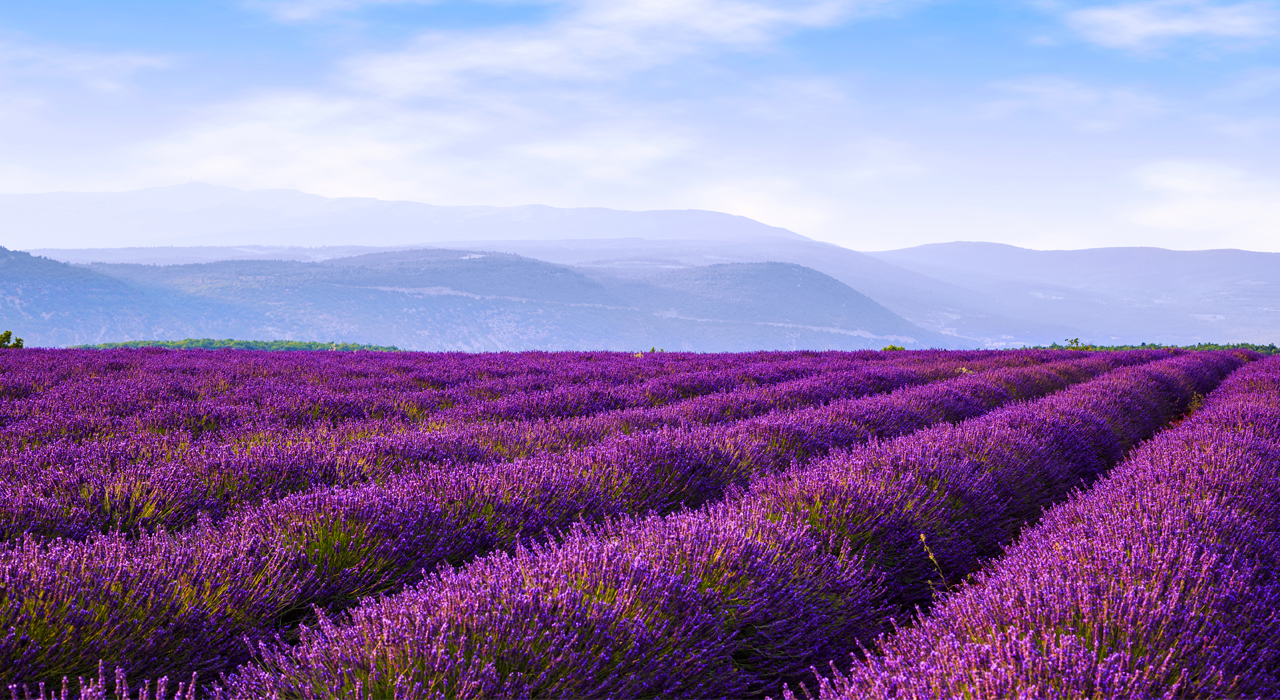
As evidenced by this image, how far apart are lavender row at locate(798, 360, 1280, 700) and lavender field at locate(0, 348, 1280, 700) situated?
0.04 feet

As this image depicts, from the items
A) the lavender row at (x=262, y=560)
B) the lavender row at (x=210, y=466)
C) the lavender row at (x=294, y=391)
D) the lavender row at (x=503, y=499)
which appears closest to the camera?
the lavender row at (x=262, y=560)

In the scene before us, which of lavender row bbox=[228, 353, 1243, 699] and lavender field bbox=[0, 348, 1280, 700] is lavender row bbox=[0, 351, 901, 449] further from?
lavender row bbox=[228, 353, 1243, 699]

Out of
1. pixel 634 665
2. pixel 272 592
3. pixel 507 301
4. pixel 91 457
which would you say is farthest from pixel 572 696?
pixel 507 301

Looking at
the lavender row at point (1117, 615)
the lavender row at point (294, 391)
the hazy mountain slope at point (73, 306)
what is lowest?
the hazy mountain slope at point (73, 306)

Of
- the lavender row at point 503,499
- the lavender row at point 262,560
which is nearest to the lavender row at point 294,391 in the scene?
the lavender row at point 503,499

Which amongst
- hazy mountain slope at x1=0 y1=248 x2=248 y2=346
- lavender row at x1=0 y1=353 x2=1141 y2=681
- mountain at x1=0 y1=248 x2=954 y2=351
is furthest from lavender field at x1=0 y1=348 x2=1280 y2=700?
hazy mountain slope at x1=0 y1=248 x2=248 y2=346

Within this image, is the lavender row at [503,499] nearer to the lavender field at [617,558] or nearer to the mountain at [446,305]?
the lavender field at [617,558]

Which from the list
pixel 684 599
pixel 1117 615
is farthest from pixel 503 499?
pixel 1117 615

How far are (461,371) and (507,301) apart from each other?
136 meters

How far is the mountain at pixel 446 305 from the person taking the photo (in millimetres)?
103250

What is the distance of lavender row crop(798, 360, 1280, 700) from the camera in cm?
150

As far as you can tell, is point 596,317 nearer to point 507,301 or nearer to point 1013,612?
point 507,301

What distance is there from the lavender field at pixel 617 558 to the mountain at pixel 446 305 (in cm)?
10384

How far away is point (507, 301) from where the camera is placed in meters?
142
